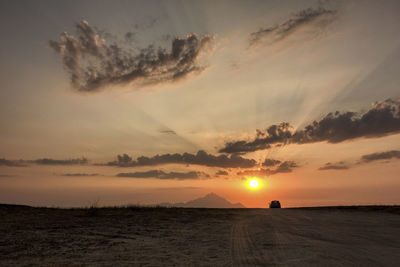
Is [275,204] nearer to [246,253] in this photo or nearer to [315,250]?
[315,250]

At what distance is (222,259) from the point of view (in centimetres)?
816

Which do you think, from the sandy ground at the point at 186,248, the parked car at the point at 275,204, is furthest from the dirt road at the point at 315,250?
the parked car at the point at 275,204

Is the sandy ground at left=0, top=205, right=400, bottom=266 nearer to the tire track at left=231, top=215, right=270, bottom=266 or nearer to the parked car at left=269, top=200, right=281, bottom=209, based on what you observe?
the tire track at left=231, top=215, right=270, bottom=266

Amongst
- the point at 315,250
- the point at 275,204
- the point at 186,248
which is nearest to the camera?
the point at 315,250

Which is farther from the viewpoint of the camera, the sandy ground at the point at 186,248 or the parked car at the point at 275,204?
the parked car at the point at 275,204

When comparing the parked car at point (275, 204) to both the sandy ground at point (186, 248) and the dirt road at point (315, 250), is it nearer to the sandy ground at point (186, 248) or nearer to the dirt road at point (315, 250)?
the sandy ground at point (186, 248)

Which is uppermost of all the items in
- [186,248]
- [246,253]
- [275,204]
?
[275,204]

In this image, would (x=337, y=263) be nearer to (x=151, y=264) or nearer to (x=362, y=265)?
(x=362, y=265)

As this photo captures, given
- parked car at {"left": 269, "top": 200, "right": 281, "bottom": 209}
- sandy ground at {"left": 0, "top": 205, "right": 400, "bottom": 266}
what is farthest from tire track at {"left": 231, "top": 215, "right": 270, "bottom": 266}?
parked car at {"left": 269, "top": 200, "right": 281, "bottom": 209}

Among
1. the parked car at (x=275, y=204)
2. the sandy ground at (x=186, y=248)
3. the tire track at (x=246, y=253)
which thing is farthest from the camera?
the parked car at (x=275, y=204)

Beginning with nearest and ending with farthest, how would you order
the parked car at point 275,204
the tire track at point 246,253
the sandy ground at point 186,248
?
the tire track at point 246,253
the sandy ground at point 186,248
the parked car at point 275,204

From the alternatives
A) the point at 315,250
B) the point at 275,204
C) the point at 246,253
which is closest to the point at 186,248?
the point at 246,253

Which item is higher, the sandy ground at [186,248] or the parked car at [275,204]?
the parked car at [275,204]

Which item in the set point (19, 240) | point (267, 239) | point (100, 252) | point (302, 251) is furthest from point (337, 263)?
point (19, 240)
